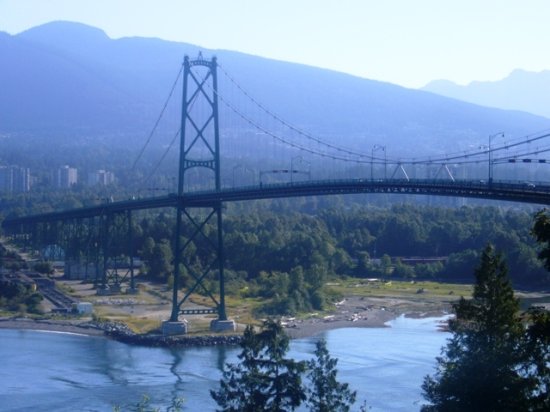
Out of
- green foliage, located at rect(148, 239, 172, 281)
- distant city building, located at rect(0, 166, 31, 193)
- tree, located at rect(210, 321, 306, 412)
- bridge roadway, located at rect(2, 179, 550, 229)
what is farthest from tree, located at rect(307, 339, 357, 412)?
distant city building, located at rect(0, 166, 31, 193)

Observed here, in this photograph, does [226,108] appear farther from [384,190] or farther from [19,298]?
[384,190]

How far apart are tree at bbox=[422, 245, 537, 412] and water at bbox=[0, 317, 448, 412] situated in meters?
3.49

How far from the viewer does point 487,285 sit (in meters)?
5.45

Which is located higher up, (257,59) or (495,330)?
(257,59)

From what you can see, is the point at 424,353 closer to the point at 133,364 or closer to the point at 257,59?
the point at 133,364

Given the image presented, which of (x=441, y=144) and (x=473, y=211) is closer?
(x=473, y=211)

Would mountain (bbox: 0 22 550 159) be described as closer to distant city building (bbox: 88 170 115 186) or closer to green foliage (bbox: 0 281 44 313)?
distant city building (bbox: 88 170 115 186)

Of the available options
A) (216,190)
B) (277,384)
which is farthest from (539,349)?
(216,190)

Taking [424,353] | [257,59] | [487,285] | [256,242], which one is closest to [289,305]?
[424,353]

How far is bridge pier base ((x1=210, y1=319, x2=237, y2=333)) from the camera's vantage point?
550 inches

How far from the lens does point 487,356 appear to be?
5.23 metres

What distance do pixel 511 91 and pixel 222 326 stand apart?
120177mm

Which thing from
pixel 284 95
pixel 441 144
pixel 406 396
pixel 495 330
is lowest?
pixel 406 396

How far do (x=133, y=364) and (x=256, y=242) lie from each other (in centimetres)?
1084
